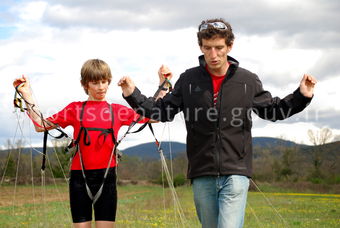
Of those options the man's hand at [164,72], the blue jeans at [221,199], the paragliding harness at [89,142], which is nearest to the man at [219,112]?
the blue jeans at [221,199]

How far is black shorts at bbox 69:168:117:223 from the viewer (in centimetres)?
539

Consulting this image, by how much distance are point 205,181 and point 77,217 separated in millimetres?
1734

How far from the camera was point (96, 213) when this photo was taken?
5453 mm

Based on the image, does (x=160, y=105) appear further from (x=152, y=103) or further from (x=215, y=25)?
(x=215, y=25)

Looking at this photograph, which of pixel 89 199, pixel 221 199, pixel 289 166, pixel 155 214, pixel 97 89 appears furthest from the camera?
pixel 289 166

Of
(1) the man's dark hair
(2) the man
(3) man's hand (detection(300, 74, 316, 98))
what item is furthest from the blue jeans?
(1) the man's dark hair

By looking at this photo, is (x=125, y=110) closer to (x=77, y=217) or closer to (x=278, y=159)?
(x=77, y=217)

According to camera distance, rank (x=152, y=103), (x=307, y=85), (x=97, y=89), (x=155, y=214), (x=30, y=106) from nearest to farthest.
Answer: (x=307, y=85) < (x=152, y=103) < (x=97, y=89) < (x=30, y=106) < (x=155, y=214)

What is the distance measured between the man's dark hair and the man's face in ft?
0.12

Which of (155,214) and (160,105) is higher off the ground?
(160,105)

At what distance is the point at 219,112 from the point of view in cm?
441

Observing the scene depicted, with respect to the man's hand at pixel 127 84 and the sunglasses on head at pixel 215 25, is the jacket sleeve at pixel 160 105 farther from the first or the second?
the sunglasses on head at pixel 215 25

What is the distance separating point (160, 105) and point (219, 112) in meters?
0.62

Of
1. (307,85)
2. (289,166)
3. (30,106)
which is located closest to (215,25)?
(307,85)
